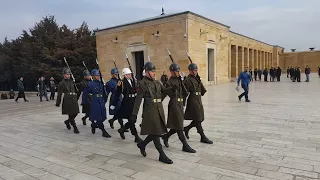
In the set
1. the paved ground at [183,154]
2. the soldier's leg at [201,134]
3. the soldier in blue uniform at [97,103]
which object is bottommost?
the paved ground at [183,154]

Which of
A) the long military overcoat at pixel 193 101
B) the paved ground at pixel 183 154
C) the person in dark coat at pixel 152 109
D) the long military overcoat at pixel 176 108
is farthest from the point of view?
the long military overcoat at pixel 193 101

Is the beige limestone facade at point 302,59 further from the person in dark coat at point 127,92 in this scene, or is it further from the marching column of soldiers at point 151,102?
the person in dark coat at point 127,92

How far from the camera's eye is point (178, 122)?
16.5 feet

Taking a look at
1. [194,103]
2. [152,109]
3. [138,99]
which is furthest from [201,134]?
[138,99]

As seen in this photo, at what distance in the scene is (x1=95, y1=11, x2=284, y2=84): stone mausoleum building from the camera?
21281 mm

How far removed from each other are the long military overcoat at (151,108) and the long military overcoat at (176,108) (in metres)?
0.35

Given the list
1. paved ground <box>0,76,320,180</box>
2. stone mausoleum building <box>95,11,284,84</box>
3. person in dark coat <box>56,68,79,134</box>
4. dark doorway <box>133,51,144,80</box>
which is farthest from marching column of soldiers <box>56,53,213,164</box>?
dark doorway <box>133,51,144,80</box>

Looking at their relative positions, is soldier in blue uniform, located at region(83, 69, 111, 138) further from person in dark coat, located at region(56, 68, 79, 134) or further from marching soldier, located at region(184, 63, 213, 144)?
marching soldier, located at region(184, 63, 213, 144)

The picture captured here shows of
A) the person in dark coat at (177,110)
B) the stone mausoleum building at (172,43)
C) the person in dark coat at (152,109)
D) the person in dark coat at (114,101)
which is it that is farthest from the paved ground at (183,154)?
the stone mausoleum building at (172,43)

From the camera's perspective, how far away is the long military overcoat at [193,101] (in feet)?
18.4

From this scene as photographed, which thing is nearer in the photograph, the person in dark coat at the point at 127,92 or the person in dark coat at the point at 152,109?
the person in dark coat at the point at 152,109

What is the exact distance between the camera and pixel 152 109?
15.4 ft

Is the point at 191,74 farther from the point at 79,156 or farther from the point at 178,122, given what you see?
the point at 79,156

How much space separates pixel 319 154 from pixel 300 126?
2375mm
